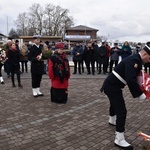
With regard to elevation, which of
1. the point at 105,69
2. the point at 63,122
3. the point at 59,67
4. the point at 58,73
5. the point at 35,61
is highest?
the point at 35,61

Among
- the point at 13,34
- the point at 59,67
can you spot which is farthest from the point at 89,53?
the point at 13,34

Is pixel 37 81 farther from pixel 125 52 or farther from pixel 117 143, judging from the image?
pixel 125 52

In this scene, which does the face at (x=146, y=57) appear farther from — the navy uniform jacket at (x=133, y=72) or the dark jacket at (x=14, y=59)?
the dark jacket at (x=14, y=59)

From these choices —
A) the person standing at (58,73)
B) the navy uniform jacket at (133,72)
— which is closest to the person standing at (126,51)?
the person standing at (58,73)

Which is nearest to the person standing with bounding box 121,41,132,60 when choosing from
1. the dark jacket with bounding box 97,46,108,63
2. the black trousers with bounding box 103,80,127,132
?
the dark jacket with bounding box 97,46,108,63

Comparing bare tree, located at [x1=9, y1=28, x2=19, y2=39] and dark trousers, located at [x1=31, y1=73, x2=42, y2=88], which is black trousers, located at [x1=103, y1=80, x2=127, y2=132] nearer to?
dark trousers, located at [x1=31, y1=73, x2=42, y2=88]

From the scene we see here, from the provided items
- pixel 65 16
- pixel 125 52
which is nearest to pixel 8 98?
pixel 125 52

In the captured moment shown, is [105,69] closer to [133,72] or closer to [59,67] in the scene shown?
[59,67]

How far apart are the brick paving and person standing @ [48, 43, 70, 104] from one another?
0.92ft

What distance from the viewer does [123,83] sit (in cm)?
434

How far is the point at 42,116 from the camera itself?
235 inches

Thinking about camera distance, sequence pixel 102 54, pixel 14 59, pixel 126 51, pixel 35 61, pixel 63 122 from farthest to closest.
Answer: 1. pixel 126 51
2. pixel 102 54
3. pixel 14 59
4. pixel 35 61
5. pixel 63 122

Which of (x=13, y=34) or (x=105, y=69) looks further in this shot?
(x=13, y=34)

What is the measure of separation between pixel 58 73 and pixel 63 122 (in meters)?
1.85
